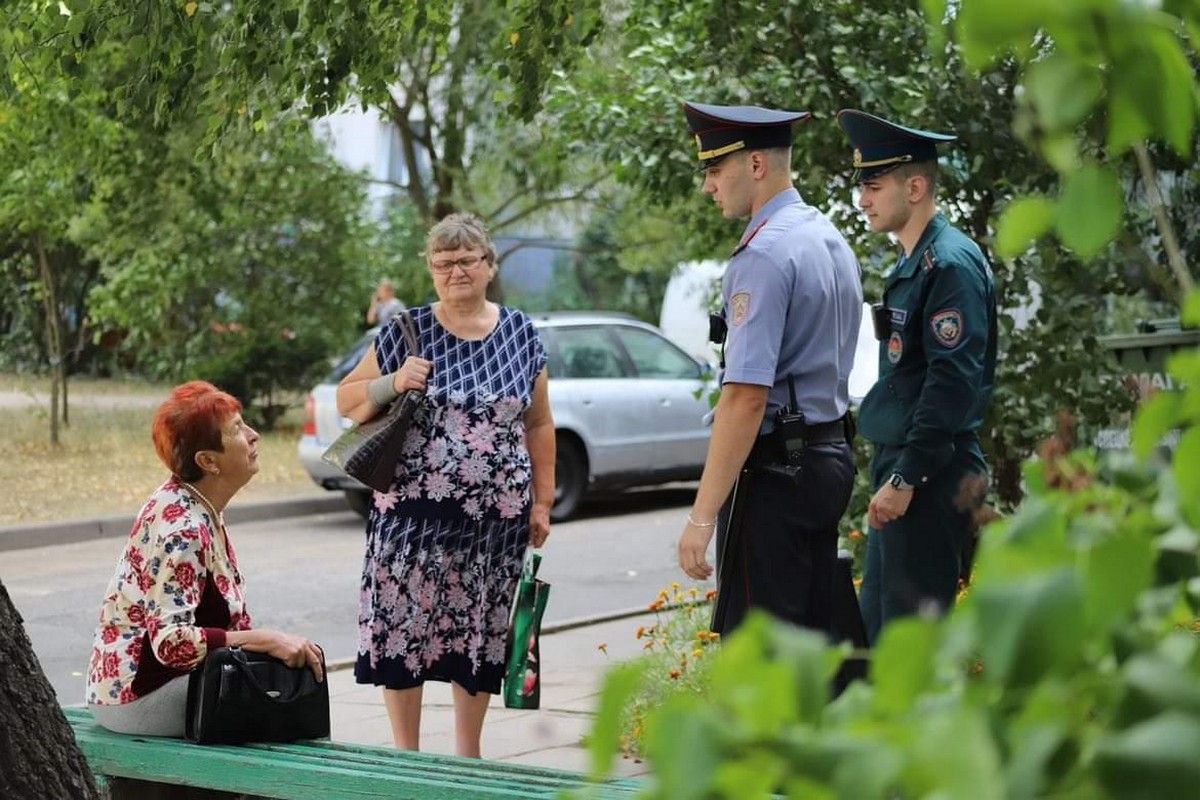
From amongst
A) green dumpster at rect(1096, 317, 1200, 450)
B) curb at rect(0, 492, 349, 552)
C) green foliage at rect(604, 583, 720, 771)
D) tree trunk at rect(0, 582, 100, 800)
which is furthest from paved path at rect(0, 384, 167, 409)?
tree trunk at rect(0, 582, 100, 800)

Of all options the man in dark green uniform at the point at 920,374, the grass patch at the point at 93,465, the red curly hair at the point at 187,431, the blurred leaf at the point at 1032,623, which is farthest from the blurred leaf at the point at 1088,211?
the grass patch at the point at 93,465

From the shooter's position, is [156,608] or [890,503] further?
[890,503]

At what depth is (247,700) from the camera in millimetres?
4238

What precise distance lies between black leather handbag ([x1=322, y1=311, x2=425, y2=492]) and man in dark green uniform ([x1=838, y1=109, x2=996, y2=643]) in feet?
4.49

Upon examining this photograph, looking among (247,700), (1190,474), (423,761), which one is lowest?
(423,761)

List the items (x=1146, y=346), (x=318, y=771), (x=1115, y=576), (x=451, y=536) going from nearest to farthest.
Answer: (x=1115, y=576) < (x=318, y=771) < (x=451, y=536) < (x=1146, y=346)

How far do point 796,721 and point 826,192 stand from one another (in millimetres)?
7077

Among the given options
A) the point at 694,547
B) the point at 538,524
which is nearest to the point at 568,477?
the point at 538,524

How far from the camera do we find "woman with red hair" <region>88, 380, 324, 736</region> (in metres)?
4.31

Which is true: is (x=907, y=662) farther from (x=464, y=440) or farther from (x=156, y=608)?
(x=464, y=440)

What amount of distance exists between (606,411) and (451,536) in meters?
9.06

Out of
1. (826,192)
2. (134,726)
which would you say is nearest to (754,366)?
(134,726)

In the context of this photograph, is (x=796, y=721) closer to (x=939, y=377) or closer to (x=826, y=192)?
(x=939, y=377)

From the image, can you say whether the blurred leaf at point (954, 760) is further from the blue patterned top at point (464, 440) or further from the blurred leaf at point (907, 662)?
the blue patterned top at point (464, 440)
